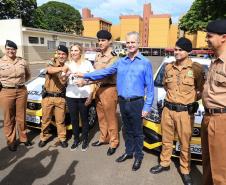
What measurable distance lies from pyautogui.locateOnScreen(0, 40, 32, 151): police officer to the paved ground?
1.09 ft

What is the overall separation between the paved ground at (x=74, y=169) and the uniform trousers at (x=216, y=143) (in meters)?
0.92

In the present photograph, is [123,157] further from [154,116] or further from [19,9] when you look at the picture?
[19,9]

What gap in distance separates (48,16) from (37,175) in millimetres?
53902

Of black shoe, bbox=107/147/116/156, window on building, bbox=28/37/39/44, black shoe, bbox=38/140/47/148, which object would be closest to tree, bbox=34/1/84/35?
window on building, bbox=28/37/39/44

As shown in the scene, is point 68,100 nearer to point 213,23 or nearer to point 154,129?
point 154,129

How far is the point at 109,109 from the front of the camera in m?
4.70

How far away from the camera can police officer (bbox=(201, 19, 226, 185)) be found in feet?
9.00

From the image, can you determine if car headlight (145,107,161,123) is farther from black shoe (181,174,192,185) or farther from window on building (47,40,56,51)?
window on building (47,40,56,51)

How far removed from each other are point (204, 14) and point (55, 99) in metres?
21.3

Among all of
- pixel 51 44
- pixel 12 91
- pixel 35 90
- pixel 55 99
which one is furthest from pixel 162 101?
pixel 51 44

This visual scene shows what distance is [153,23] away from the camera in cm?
8800

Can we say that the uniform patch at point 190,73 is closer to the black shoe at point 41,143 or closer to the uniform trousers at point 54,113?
the uniform trousers at point 54,113

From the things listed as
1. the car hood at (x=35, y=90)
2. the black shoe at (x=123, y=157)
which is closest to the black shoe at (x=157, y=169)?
the black shoe at (x=123, y=157)

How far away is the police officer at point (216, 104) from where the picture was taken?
2.74 m
